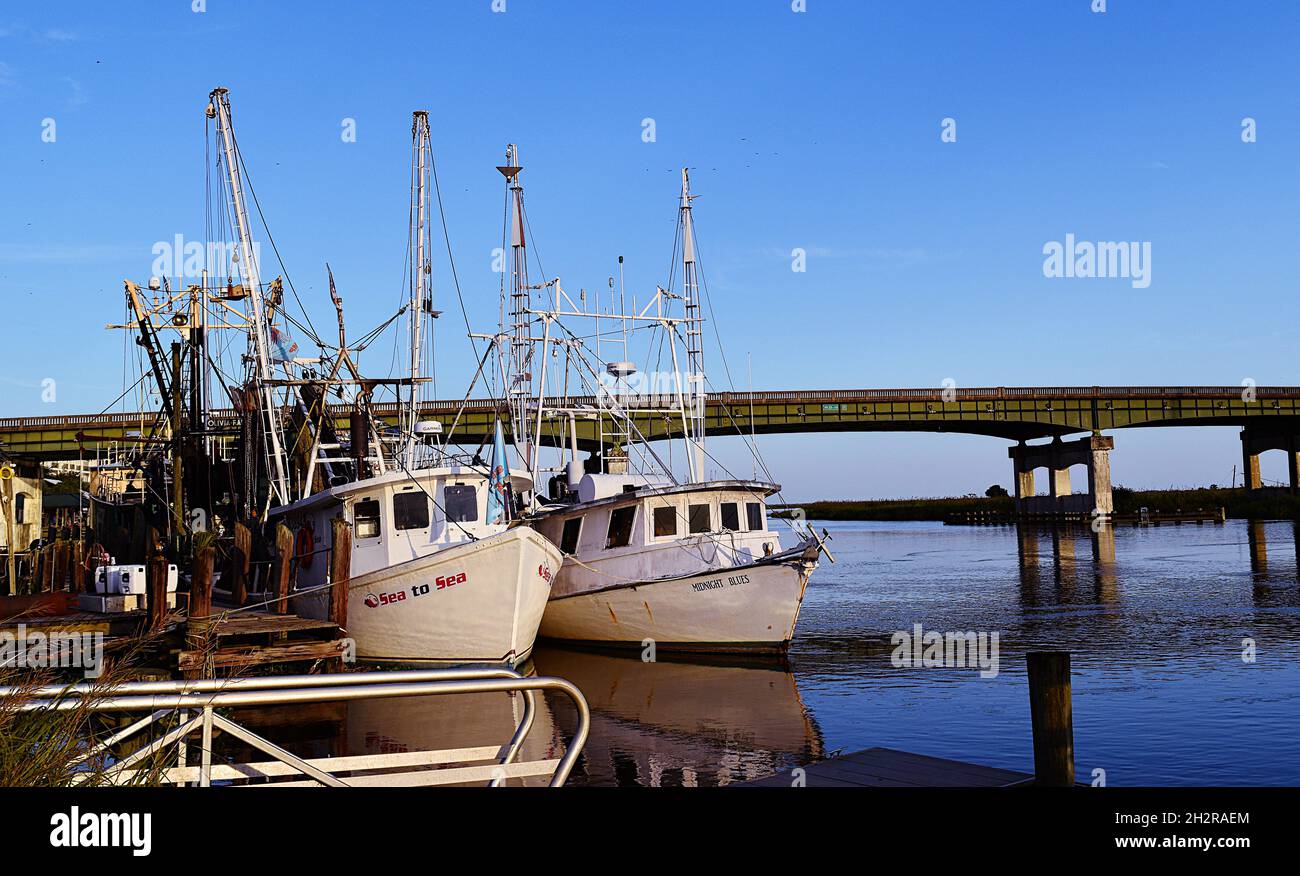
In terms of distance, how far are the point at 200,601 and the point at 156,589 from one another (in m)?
1.28

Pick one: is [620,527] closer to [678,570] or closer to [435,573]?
[678,570]

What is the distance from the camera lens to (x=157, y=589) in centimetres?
1941

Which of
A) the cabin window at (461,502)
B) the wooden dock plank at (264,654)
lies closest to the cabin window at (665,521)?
the cabin window at (461,502)

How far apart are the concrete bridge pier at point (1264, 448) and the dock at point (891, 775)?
102 meters

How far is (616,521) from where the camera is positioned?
26.1 meters

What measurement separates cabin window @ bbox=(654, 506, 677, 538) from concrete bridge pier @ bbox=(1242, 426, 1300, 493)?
91802mm

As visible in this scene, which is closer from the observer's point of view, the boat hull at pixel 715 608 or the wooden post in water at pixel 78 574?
the boat hull at pixel 715 608

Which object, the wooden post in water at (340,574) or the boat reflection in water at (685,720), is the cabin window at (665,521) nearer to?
the boat reflection in water at (685,720)

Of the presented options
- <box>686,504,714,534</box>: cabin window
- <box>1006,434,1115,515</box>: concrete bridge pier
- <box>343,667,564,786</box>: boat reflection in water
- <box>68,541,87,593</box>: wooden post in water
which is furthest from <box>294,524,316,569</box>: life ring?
<box>1006,434,1115,515</box>: concrete bridge pier

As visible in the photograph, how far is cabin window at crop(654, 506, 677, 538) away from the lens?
83.6 feet

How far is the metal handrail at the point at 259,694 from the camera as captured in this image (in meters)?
5.50
